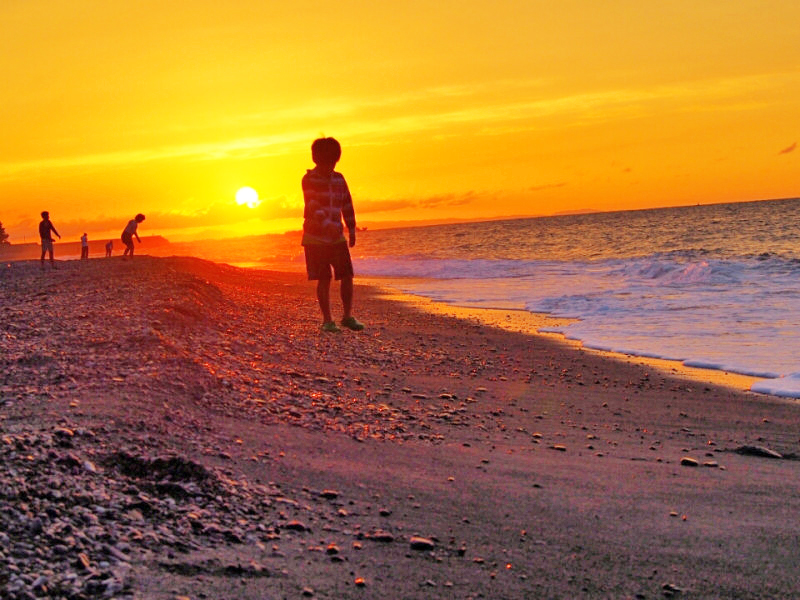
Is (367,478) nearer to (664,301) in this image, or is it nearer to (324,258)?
(324,258)

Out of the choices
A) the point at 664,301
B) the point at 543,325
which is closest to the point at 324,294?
the point at 543,325

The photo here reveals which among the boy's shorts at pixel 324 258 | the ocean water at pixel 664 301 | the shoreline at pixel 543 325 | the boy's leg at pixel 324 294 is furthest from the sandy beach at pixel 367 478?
the ocean water at pixel 664 301

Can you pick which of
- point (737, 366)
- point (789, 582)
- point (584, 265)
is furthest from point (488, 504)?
point (584, 265)

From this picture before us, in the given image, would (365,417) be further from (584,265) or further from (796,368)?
(584,265)

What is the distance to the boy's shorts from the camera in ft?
26.4

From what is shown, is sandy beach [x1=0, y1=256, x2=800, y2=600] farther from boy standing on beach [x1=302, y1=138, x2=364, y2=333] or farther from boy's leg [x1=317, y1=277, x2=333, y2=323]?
boy standing on beach [x1=302, y1=138, x2=364, y2=333]

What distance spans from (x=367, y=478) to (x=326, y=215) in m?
4.22

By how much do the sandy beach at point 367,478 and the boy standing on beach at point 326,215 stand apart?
3.29ft

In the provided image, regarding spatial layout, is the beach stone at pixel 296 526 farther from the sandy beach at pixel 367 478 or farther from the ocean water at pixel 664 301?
the ocean water at pixel 664 301

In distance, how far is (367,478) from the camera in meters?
4.16

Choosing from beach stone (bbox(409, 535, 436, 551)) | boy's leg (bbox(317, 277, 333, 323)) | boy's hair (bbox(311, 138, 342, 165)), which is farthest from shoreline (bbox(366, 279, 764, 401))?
beach stone (bbox(409, 535, 436, 551))

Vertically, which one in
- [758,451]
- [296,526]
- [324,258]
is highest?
[324,258]

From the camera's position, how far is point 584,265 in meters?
29.8

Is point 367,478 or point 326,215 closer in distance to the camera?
point 367,478
